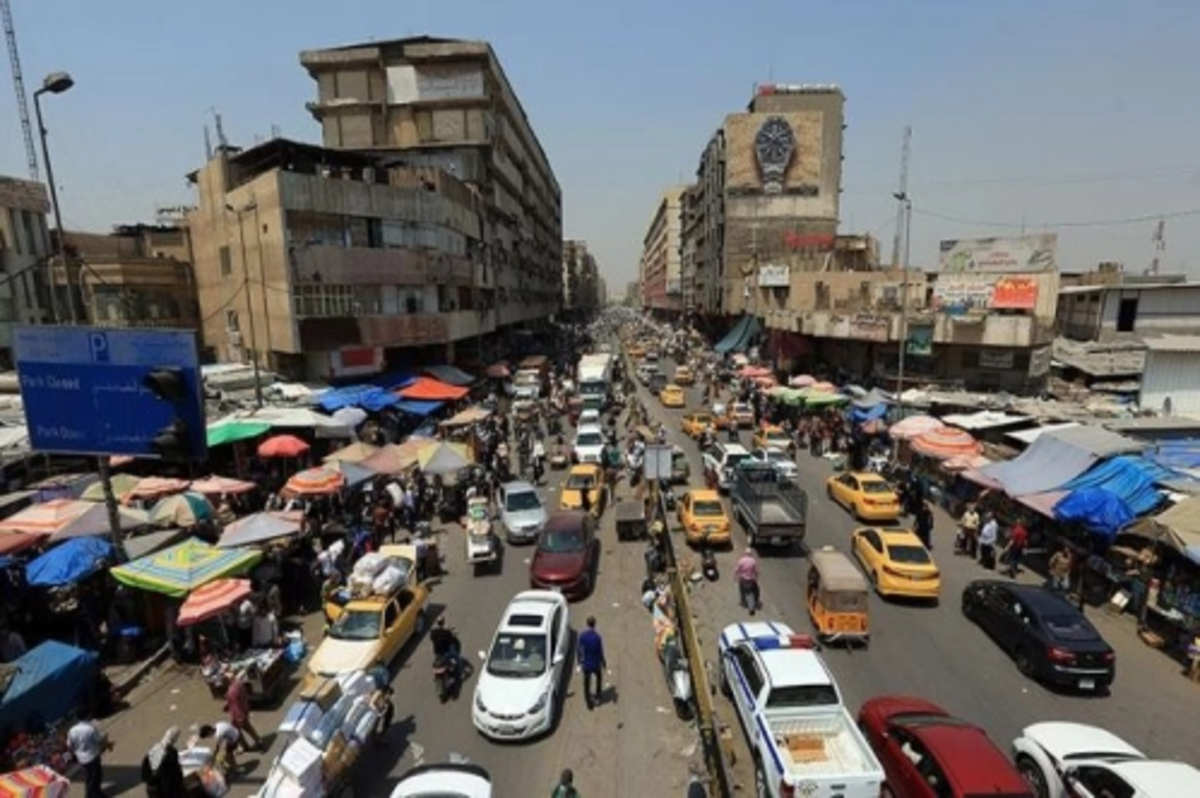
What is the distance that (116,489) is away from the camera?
2039 cm

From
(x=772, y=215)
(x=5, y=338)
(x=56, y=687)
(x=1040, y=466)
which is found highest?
(x=772, y=215)

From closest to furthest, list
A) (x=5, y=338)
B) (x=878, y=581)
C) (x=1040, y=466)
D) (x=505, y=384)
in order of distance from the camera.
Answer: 1. (x=878, y=581)
2. (x=1040, y=466)
3. (x=5, y=338)
4. (x=505, y=384)

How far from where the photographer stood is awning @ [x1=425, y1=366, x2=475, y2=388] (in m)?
40.3

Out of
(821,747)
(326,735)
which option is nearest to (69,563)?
(326,735)

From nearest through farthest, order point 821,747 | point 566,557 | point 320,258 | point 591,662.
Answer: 1. point 821,747
2. point 591,662
3. point 566,557
4. point 320,258

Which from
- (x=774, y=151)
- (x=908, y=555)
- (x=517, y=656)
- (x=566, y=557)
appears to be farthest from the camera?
(x=774, y=151)

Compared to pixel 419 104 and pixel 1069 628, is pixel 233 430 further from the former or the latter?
pixel 419 104

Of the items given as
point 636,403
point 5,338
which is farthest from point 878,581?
point 5,338

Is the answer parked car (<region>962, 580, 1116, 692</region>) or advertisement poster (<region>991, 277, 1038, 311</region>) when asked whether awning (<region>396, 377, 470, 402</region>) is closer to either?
parked car (<region>962, 580, 1116, 692</region>)

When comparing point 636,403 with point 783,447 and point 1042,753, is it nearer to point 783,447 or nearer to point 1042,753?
point 783,447

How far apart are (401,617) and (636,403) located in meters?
28.9

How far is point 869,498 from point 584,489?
30.9 ft

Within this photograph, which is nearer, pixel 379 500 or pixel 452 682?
pixel 452 682

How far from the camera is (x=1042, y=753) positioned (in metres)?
10.0
